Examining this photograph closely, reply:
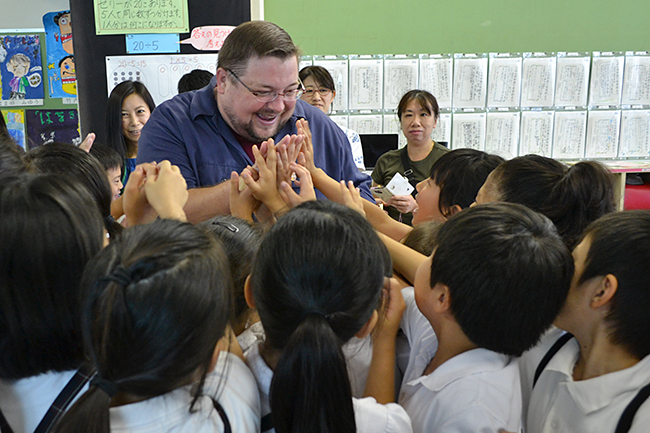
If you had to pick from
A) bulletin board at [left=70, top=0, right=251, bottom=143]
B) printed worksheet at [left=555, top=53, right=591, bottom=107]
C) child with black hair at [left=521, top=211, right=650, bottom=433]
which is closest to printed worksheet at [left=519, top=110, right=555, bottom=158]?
printed worksheet at [left=555, top=53, right=591, bottom=107]

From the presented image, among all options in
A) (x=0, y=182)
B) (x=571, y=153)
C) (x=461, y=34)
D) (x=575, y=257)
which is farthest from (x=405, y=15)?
(x=0, y=182)

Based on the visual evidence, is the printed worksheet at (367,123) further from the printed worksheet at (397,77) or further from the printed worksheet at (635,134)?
the printed worksheet at (635,134)

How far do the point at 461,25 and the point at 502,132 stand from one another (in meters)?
1.00

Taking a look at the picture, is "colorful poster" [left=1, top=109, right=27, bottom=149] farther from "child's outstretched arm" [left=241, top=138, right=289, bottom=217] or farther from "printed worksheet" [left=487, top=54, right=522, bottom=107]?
"printed worksheet" [left=487, top=54, right=522, bottom=107]

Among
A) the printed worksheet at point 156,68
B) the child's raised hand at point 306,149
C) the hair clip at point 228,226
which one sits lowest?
the hair clip at point 228,226

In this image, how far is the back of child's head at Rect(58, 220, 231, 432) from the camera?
70 centimetres

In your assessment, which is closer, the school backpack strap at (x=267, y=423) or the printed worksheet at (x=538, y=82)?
the school backpack strap at (x=267, y=423)

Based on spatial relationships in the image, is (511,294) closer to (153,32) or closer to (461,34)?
(153,32)

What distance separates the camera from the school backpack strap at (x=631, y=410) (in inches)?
33.6

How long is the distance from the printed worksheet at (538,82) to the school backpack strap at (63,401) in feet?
14.0

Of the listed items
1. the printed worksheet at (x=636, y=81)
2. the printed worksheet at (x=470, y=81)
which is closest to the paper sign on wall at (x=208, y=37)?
the printed worksheet at (x=470, y=81)

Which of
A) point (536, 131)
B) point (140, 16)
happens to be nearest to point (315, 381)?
point (140, 16)

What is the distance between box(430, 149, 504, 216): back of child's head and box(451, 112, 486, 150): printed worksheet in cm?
272

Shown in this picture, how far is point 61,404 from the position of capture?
0.85 m
